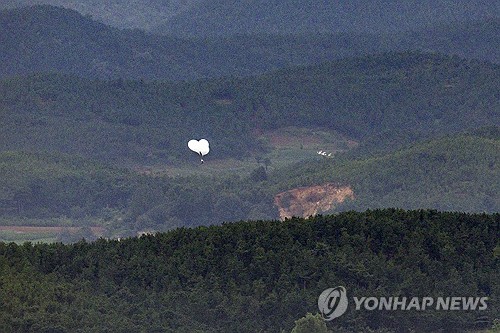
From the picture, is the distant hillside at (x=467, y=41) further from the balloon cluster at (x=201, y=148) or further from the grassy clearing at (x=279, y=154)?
the balloon cluster at (x=201, y=148)

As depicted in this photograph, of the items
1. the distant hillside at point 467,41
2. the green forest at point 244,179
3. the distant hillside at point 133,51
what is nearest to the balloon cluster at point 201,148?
the green forest at point 244,179

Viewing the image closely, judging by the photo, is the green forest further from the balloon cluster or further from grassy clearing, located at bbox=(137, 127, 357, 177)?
the balloon cluster

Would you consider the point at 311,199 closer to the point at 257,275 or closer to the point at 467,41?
the point at 257,275

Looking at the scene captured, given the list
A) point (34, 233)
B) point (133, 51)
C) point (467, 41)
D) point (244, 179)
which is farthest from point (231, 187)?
point (467, 41)

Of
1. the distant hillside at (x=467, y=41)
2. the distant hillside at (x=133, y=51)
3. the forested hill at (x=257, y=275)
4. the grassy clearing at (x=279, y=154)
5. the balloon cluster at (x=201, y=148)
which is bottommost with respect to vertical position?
the forested hill at (x=257, y=275)

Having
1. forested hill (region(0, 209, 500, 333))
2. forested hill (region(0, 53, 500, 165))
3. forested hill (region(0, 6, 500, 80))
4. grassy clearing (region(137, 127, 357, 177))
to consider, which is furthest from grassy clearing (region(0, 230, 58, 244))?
forested hill (region(0, 6, 500, 80))
